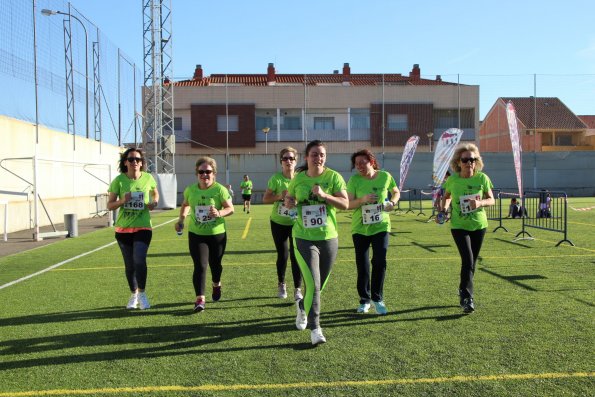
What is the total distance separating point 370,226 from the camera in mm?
6555

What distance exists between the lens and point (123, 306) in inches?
287

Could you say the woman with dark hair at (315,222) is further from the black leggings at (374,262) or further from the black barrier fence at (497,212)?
the black barrier fence at (497,212)

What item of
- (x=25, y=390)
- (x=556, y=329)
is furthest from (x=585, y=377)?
(x=25, y=390)

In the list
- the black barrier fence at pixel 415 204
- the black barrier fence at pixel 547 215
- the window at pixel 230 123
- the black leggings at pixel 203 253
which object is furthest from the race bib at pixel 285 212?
the window at pixel 230 123

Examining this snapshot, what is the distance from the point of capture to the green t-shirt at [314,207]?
548cm

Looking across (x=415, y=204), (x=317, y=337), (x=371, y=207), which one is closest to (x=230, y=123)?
(x=415, y=204)

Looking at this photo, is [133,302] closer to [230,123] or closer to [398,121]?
[230,123]

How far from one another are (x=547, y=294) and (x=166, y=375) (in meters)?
5.10

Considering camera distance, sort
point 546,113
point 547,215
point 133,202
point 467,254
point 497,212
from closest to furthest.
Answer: point 467,254 → point 133,202 → point 547,215 → point 497,212 → point 546,113

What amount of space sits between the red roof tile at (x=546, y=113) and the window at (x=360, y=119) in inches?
410

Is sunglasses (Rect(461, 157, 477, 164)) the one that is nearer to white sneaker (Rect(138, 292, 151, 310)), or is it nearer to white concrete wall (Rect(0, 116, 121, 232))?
white sneaker (Rect(138, 292, 151, 310))

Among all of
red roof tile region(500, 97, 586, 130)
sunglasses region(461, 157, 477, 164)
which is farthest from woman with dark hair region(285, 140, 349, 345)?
red roof tile region(500, 97, 586, 130)

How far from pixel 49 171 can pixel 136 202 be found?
1720cm

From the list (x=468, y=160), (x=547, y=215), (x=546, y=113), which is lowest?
(x=547, y=215)
